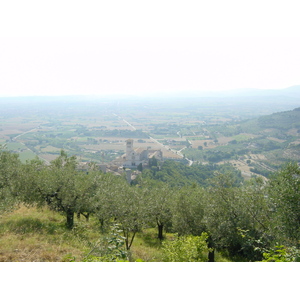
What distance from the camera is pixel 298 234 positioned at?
6066 mm

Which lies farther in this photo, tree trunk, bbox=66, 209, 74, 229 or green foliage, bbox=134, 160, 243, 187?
green foliage, bbox=134, 160, 243, 187

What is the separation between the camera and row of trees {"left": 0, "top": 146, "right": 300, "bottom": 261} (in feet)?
22.7

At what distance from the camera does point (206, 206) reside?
34.4 ft

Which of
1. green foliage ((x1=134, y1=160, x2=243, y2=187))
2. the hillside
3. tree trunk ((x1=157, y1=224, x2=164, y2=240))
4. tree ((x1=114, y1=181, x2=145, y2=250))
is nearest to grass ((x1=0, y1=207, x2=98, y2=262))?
tree ((x1=114, y1=181, x2=145, y2=250))

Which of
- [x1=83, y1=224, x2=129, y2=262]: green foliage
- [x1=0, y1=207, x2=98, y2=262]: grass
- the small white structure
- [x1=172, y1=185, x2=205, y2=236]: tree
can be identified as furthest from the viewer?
the small white structure

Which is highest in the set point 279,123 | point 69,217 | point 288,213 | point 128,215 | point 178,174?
point 288,213

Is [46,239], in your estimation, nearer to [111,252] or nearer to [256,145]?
[111,252]

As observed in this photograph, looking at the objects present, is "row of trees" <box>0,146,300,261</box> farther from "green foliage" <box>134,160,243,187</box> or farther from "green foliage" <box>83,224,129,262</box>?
"green foliage" <box>134,160,243,187</box>

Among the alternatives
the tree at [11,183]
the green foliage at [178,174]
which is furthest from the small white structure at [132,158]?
the tree at [11,183]

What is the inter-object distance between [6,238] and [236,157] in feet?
275

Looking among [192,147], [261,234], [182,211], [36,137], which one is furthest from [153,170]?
[36,137]

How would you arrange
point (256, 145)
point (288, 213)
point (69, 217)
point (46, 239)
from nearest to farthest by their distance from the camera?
point (288, 213)
point (46, 239)
point (69, 217)
point (256, 145)

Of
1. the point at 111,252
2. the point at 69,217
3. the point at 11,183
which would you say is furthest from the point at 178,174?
the point at 111,252

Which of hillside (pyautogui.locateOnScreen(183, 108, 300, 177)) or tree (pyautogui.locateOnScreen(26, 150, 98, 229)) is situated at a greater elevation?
tree (pyautogui.locateOnScreen(26, 150, 98, 229))
